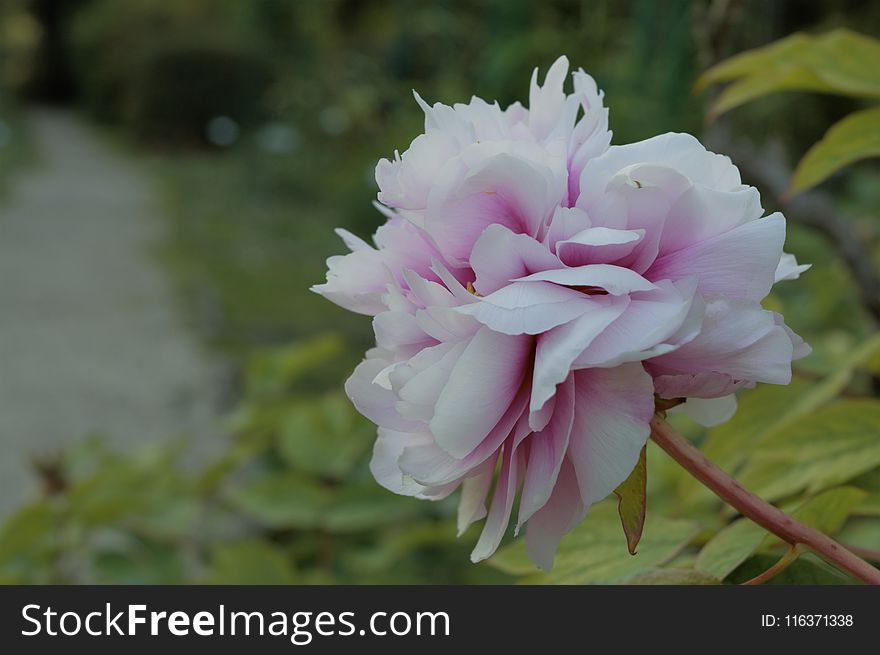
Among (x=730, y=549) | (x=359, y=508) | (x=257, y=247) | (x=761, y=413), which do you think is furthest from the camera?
(x=257, y=247)

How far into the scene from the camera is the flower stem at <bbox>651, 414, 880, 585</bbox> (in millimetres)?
311

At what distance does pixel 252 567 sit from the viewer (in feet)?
3.19

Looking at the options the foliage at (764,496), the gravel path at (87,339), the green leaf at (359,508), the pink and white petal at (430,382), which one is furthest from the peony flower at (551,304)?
the gravel path at (87,339)

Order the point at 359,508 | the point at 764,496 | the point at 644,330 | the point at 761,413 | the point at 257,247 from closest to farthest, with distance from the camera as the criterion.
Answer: the point at 644,330 < the point at 764,496 < the point at 761,413 < the point at 359,508 < the point at 257,247

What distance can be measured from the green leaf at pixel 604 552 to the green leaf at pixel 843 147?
0.27 m

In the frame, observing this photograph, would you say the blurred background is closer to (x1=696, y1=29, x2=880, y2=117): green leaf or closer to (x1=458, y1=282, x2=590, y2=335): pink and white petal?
(x1=696, y1=29, x2=880, y2=117): green leaf

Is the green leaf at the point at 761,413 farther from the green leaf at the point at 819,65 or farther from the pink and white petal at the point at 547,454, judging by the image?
the pink and white petal at the point at 547,454

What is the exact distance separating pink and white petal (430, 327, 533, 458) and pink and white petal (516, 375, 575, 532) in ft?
0.06

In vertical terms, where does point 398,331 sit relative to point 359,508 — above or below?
below

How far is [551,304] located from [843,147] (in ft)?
1.31

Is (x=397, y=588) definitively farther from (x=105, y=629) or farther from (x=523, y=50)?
(x=523, y=50)

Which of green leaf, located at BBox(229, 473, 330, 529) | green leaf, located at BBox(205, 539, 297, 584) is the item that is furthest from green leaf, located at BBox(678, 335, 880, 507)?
green leaf, located at BBox(229, 473, 330, 529)

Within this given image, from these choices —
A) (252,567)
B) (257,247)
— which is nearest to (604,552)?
(252,567)

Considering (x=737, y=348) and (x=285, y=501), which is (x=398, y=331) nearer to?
(x=737, y=348)
